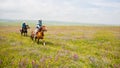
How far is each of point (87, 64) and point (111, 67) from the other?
2145 mm

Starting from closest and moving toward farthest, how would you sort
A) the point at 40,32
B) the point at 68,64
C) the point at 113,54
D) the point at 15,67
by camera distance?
the point at 15,67, the point at 68,64, the point at 113,54, the point at 40,32

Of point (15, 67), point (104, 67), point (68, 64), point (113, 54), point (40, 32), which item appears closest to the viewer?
point (15, 67)

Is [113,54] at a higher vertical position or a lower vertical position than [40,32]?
lower

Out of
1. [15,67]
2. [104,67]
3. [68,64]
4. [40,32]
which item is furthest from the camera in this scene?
[40,32]

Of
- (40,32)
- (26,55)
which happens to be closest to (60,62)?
(26,55)

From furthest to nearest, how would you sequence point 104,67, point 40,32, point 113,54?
point 40,32 < point 113,54 < point 104,67

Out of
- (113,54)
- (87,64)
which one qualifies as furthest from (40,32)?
(87,64)

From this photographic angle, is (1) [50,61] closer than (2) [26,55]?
Yes

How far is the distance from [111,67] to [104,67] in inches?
40.6

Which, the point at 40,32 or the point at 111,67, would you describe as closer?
the point at 111,67

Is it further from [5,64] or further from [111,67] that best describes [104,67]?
[5,64]

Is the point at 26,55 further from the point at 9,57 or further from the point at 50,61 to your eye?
the point at 50,61

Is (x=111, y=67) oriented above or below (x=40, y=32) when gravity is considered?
below

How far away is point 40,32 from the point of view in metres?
Result: 25.5
